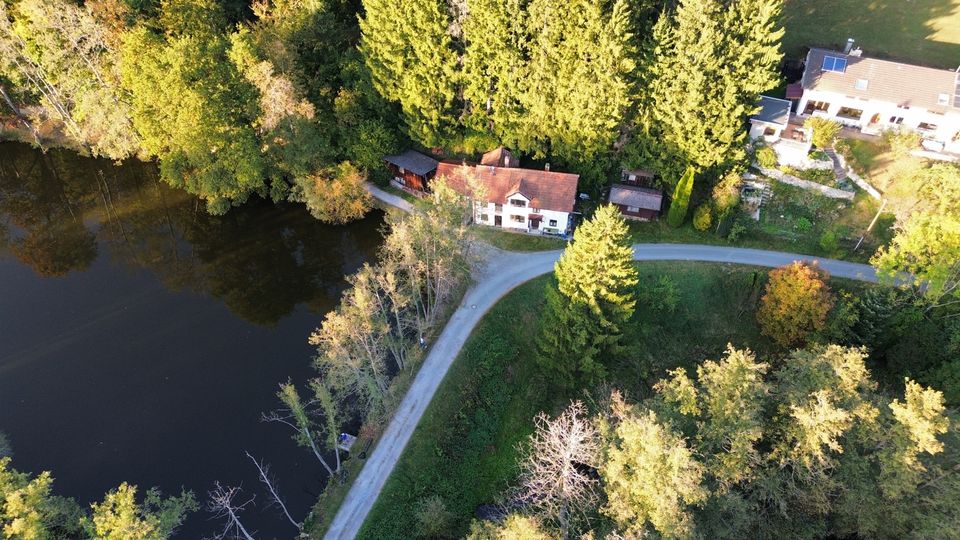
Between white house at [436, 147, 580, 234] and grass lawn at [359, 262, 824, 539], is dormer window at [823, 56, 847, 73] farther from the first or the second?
white house at [436, 147, 580, 234]

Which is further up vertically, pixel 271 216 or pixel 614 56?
pixel 614 56

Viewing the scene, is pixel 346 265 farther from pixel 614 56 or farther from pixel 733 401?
pixel 733 401

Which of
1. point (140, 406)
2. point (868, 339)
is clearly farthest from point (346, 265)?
point (868, 339)

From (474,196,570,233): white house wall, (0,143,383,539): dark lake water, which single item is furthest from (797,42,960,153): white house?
(0,143,383,539): dark lake water

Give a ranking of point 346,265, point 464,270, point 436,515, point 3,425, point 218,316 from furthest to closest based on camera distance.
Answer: point 346,265
point 218,316
point 464,270
point 3,425
point 436,515

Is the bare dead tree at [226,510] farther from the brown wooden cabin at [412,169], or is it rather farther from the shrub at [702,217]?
the shrub at [702,217]

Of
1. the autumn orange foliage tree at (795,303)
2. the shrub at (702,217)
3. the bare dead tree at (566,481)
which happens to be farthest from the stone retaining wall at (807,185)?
the bare dead tree at (566,481)
